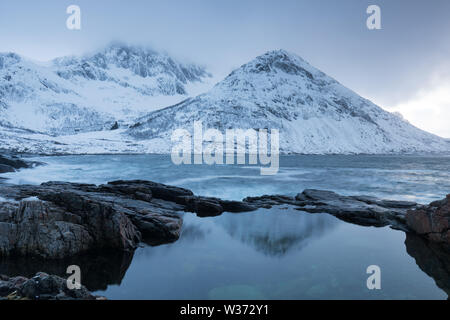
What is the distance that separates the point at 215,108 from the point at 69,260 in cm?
15433

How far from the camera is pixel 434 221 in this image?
13.2 metres

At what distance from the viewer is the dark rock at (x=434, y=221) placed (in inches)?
497

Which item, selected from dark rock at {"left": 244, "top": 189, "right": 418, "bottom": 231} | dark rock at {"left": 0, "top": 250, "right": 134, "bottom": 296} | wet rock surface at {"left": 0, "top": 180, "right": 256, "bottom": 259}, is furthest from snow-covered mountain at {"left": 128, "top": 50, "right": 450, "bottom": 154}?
dark rock at {"left": 0, "top": 250, "right": 134, "bottom": 296}

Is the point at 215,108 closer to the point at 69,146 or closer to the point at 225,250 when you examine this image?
the point at 69,146

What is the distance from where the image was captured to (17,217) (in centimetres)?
1091

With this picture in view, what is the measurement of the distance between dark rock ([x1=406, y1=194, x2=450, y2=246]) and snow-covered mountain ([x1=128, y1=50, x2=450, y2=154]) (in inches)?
4862

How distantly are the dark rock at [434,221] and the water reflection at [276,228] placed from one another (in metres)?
4.38

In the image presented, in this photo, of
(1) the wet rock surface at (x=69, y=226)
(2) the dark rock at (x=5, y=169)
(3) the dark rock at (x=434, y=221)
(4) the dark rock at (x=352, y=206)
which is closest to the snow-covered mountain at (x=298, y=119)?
(2) the dark rock at (x=5, y=169)

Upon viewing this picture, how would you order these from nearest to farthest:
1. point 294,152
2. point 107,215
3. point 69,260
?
point 69,260
point 107,215
point 294,152

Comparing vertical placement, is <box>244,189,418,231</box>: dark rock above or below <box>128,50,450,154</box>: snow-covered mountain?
below

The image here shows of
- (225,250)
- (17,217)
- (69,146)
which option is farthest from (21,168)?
(69,146)

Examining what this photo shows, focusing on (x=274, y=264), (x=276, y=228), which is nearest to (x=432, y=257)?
(x=274, y=264)

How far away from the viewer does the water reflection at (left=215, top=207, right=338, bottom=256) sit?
13.6 metres

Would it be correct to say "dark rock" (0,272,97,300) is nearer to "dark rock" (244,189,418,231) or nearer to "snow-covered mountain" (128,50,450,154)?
"dark rock" (244,189,418,231)
